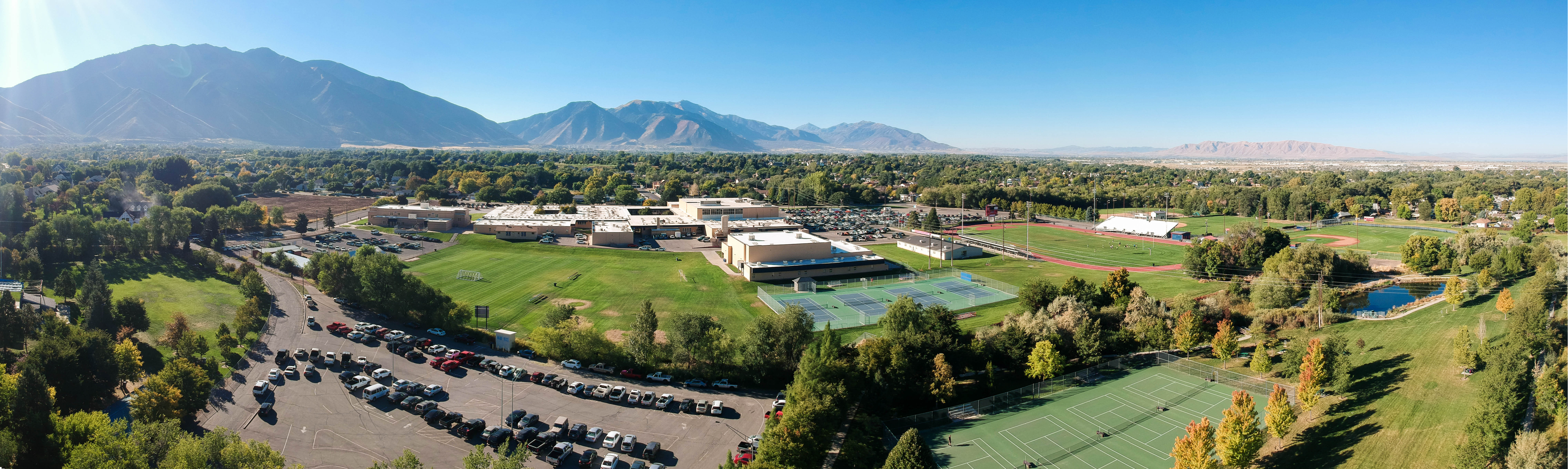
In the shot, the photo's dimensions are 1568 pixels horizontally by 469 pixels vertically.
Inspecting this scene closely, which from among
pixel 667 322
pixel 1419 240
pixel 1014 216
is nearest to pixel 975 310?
pixel 667 322

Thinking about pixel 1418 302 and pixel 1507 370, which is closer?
pixel 1507 370

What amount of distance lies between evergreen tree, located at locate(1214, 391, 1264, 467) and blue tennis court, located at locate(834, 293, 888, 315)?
21902 mm

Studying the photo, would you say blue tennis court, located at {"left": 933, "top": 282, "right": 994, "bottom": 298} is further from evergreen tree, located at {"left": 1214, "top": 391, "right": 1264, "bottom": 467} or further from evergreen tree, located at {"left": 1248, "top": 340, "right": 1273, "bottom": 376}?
evergreen tree, located at {"left": 1214, "top": 391, "right": 1264, "bottom": 467}

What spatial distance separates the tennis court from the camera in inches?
1667

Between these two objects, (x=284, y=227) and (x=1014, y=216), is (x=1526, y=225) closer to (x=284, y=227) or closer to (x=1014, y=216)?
(x=1014, y=216)

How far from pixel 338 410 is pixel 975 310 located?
35658 millimetres

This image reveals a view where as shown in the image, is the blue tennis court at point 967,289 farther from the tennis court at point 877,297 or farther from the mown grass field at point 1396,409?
the mown grass field at point 1396,409

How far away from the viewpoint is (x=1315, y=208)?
95.8m

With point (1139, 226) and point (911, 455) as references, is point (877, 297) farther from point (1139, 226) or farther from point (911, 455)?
point (1139, 226)

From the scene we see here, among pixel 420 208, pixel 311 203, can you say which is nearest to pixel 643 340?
pixel 420 208

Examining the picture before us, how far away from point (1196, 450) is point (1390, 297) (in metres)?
41.8

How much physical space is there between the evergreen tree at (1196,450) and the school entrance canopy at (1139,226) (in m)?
68.4

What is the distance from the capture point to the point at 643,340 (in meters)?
32.4

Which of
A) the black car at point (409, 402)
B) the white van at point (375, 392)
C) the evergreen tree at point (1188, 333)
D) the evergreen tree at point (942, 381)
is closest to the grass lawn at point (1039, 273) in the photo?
the evergreen tree at point (1188, 333)
